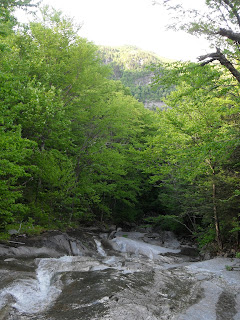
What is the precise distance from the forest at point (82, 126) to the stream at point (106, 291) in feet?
7.73

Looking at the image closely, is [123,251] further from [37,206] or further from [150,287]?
[150,287]

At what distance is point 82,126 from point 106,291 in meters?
13.8

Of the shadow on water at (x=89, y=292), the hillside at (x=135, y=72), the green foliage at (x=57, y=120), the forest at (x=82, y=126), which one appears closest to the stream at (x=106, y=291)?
the shadow on water at (x=89, y=292)

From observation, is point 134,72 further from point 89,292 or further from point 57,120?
point 89,292

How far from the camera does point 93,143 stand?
17625mm

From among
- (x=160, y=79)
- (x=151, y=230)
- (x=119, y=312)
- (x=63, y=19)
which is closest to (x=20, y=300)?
(x=119, y=312)

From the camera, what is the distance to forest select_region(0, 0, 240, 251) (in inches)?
349

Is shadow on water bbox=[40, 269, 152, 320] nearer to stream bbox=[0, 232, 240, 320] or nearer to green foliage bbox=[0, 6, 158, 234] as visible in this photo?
stream bbox=[0, 232, 240, 320]

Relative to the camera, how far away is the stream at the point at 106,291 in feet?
17.6

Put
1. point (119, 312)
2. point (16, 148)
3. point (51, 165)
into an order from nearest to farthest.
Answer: point (119, 312) → point (16, 148) → point (51, 165)

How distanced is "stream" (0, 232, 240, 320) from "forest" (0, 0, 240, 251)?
2357mm

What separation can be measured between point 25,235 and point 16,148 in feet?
14.6

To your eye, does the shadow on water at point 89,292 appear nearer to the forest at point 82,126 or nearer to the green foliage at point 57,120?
the forest at point 82,126

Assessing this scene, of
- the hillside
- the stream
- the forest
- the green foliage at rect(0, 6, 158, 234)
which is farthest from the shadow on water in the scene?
the hillside
